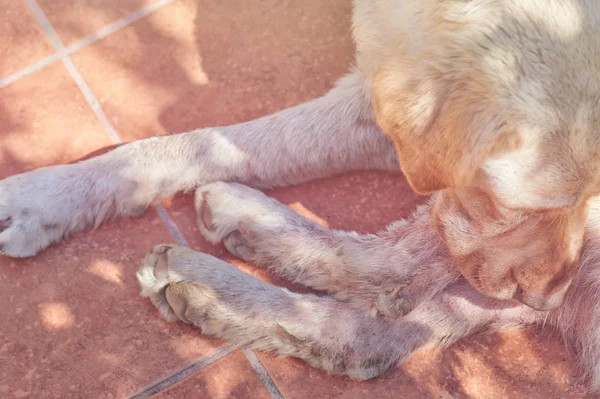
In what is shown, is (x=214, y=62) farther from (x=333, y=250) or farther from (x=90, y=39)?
(x=333, y=250)

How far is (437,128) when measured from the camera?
211 cm

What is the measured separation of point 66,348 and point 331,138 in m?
1.25

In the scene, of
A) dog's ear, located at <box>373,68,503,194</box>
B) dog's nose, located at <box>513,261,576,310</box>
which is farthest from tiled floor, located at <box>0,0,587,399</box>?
dog's ear, located at <box>373,68,503,194</box>

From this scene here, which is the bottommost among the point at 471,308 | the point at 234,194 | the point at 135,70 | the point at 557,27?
the point at 471,308

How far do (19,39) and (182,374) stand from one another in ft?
5.65

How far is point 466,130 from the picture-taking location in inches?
80.8

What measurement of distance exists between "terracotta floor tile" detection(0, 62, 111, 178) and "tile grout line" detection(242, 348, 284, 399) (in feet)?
3.53

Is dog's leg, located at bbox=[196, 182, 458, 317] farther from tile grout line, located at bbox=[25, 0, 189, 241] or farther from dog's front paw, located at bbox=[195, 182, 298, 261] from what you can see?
tile grout line, located at bbox=[25, 0, 189, 241]

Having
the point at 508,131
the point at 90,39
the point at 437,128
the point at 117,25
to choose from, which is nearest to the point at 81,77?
the point at 90,39

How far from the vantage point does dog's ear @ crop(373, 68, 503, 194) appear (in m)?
2.04

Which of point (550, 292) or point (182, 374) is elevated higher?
point (182, 374)

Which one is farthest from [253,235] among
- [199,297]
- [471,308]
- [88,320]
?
[471,308]

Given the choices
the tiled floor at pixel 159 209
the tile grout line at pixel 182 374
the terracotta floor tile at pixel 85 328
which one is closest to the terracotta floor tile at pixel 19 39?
the tiled floor at pixel 159 209

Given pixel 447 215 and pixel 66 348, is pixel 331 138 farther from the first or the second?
pixel 66 348
